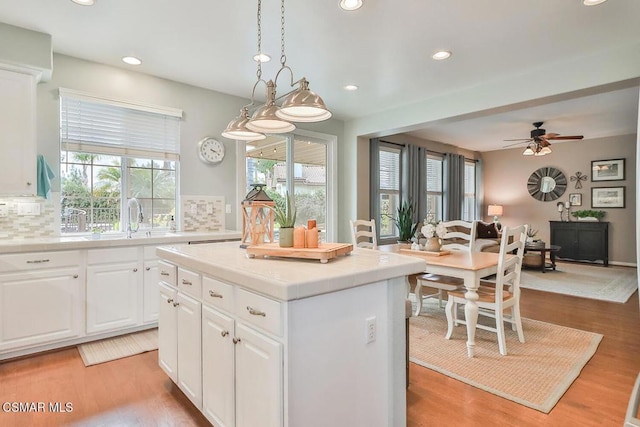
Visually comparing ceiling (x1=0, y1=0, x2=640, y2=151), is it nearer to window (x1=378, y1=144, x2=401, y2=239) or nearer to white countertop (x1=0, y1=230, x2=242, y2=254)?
white countertop (x1=0, y1=230, x2=242, y2=254)

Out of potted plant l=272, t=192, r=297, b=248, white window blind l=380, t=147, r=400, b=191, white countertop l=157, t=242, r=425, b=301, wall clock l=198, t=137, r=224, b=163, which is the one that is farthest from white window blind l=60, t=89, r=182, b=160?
white window blind l=380, t=147, r=400, b=191

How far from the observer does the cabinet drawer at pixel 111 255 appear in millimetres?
3070

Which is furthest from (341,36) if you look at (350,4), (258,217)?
(258,217)

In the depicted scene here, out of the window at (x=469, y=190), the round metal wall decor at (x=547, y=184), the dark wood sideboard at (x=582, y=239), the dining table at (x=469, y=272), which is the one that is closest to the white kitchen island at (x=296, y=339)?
the dining table at (x=469, y=272)

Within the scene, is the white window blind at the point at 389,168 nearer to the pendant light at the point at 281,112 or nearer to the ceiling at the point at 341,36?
the ceiling at the point at 341,36

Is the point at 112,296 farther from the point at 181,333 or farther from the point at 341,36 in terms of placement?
the point at 341,36

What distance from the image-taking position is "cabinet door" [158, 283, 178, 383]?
215 cm

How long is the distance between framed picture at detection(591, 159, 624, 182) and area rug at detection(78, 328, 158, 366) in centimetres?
901

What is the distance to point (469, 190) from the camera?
9312 millimetres

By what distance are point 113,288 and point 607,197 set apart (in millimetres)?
9234

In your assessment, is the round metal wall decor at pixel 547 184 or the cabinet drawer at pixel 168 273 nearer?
the cabinet drawer at pixel 168 273

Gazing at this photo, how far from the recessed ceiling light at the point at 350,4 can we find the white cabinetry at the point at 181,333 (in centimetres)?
204

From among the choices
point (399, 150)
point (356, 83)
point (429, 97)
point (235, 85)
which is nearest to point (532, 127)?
point (399, 150)

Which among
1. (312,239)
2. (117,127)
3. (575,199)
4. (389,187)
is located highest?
(117,127)
